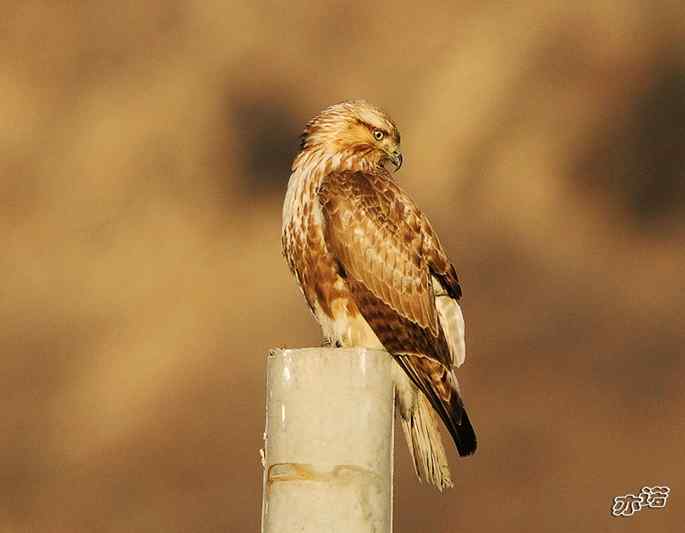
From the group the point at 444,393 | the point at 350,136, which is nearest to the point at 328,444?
the point at 444,393

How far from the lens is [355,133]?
8836 mm

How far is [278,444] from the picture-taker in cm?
573

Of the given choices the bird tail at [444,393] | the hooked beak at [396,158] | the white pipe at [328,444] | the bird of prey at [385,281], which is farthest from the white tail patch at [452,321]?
the white pipe at [328,444]

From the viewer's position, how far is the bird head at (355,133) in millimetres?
8773

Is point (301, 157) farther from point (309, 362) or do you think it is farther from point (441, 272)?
A: point (309, 362)

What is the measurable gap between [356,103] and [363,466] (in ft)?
12.8

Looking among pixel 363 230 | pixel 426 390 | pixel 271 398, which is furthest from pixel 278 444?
pixel 363 230

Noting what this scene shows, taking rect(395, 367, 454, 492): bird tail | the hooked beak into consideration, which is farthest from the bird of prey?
the hooked beak

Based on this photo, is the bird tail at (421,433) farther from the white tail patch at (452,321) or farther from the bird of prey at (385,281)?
the white tail patch at (452,321)

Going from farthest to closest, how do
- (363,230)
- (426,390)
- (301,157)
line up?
1. (301,157)
2. (363,230)
3. (426,390)

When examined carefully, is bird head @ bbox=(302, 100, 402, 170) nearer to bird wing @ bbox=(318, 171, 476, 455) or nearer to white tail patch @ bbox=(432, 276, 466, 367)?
bird wing @ bbox=(318, 171, 476, 455)

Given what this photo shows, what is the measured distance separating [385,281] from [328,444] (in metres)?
2.73

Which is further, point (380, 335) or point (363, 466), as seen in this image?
point (380, 335)

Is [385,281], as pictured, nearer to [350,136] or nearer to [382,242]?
[382,242]
